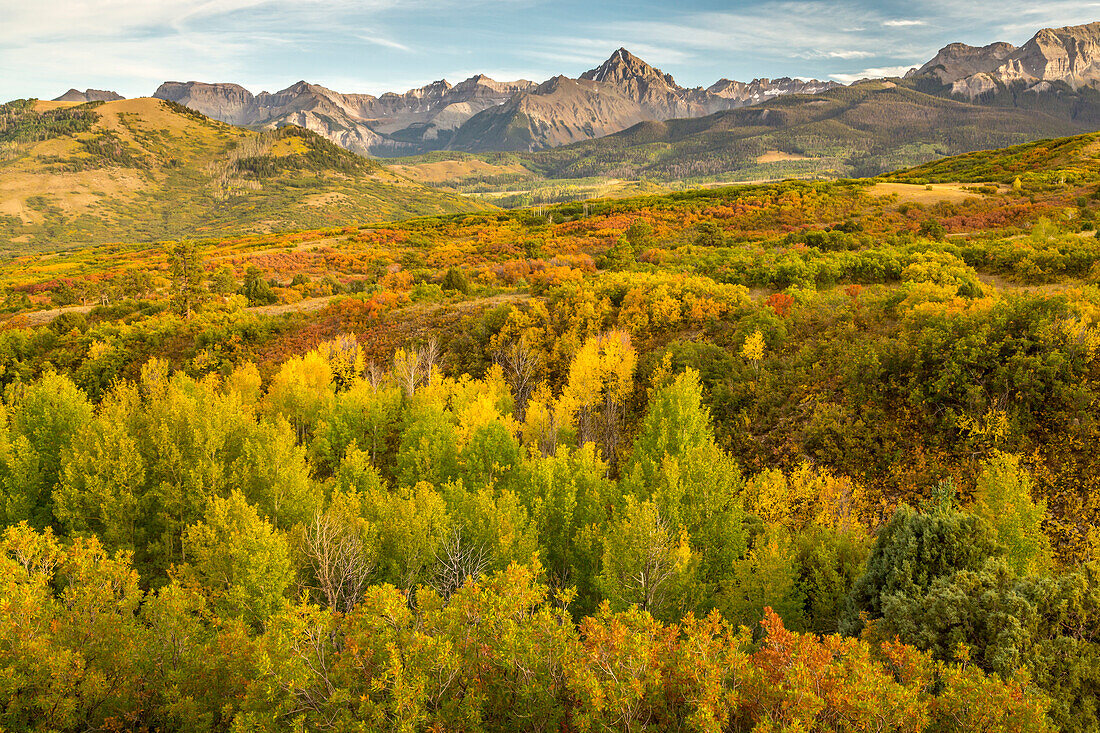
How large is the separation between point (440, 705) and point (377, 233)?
380 feet

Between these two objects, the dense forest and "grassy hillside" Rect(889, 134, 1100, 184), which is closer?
the dense forest

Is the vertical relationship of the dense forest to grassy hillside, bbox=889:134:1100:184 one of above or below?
below

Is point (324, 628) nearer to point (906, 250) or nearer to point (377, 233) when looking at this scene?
point (906, 250)

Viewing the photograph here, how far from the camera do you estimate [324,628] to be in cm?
1367

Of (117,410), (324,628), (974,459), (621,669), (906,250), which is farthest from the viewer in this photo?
(906,250)

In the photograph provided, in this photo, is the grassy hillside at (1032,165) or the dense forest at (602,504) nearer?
the dense forest at (602,504)

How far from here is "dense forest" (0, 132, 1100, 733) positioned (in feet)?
38.9

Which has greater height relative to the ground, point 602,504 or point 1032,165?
point 1032,165

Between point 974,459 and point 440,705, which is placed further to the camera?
point 974,459

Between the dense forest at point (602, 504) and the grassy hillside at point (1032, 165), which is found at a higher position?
the grassy hillside at point (1032, 165)

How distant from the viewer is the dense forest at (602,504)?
11.9 meters

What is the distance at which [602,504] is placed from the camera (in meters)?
25.4

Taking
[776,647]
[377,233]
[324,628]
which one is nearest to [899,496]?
[776,647]

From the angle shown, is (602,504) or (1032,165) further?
(1032,165)
